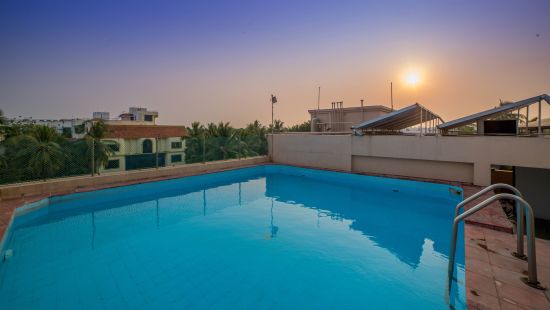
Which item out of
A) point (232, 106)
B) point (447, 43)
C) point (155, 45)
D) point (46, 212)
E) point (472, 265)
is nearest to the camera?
Result: point (472, 265)

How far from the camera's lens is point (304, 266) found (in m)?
4.88

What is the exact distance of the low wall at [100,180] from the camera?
8055 mm

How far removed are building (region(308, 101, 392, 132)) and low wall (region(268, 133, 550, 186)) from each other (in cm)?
464

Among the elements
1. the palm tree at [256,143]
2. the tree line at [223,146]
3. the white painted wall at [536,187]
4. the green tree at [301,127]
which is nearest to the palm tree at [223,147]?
the tree line at [223,146]

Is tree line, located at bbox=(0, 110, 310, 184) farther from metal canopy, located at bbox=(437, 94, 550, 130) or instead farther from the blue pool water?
metal canopy, located at bbox=(437, 94, 550, 130)

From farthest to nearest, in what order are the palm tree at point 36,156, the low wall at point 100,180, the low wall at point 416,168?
the low wall at point 416,168 < the palm tree at point 36,156 < the low wall at point 100,180

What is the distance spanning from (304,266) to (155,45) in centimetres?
1470

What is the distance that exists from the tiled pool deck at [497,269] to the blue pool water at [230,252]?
0.49 metres

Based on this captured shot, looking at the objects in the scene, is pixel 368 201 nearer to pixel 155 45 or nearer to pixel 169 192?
pixel 169 192

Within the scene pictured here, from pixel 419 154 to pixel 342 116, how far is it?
8.25 meters

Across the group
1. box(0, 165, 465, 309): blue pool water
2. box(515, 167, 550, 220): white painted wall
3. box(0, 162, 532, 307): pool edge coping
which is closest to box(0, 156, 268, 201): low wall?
box(0, 162, 532, 307): pool edge coping

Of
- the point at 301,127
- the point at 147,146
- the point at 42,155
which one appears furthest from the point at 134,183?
the point at 147,146

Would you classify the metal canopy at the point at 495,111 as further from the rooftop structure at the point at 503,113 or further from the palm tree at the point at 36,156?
the palm tree at the point at 36,156

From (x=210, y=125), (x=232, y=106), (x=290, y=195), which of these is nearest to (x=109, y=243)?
(x=290, y=195)
